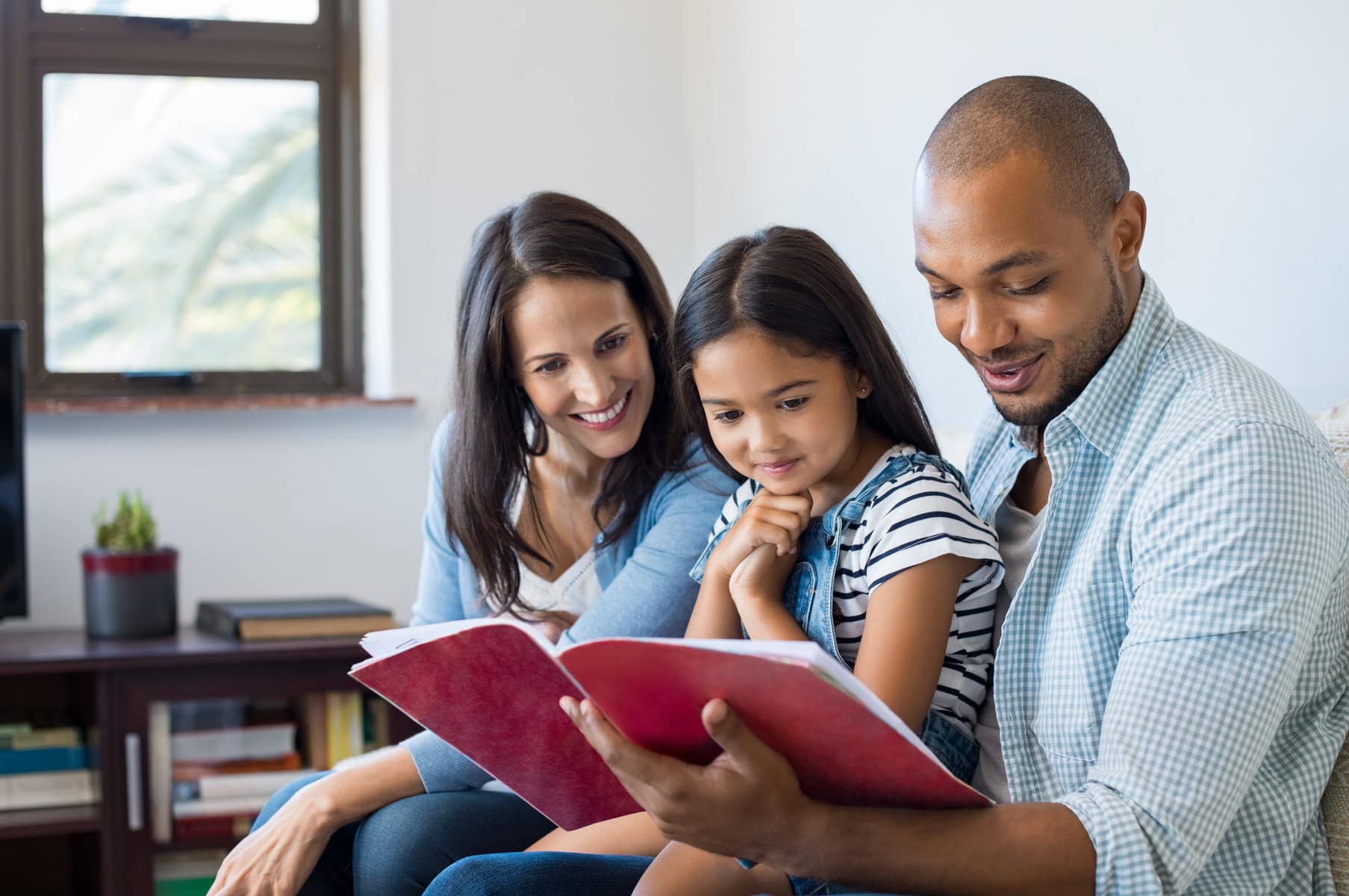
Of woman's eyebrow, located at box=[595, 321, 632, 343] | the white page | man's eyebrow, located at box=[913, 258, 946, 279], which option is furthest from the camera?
woman's eyebrow, located at box=[595, 321, 632, 343]

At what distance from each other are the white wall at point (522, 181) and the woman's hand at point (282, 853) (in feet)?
3.57

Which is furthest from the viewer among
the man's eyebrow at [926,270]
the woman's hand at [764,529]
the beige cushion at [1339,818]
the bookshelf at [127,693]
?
the bookshelf at [127,693]

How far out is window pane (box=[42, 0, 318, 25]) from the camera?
2928mm

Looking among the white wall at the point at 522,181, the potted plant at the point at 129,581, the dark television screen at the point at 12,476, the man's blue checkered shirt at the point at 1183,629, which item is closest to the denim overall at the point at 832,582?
the man's blue checkered shirt at the point at 1183,629

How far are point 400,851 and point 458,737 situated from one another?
0.30 m

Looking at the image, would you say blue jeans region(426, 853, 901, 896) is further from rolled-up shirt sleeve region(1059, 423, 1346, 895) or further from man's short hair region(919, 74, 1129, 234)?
man's short hair region(919, 74, 1129, 234)

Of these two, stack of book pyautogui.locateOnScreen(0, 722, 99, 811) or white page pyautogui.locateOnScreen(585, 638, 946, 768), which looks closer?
white page pyautogui.locateOnScreen(585, 638, 946, 768)

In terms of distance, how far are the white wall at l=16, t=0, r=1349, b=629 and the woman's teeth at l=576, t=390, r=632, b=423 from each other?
2.10 feet

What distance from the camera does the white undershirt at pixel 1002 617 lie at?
48.4 inches

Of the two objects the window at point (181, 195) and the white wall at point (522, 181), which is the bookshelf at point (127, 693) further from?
the window at point (181, 195)

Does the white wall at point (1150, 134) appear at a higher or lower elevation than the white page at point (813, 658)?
higher

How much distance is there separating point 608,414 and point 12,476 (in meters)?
1.46

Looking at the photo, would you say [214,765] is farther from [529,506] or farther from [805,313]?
[805,313]

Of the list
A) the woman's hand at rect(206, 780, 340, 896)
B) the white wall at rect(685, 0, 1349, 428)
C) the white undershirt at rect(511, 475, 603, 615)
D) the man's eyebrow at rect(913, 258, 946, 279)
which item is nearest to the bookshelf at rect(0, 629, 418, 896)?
the white undershirt at rect(511, 475, 603, 615)
